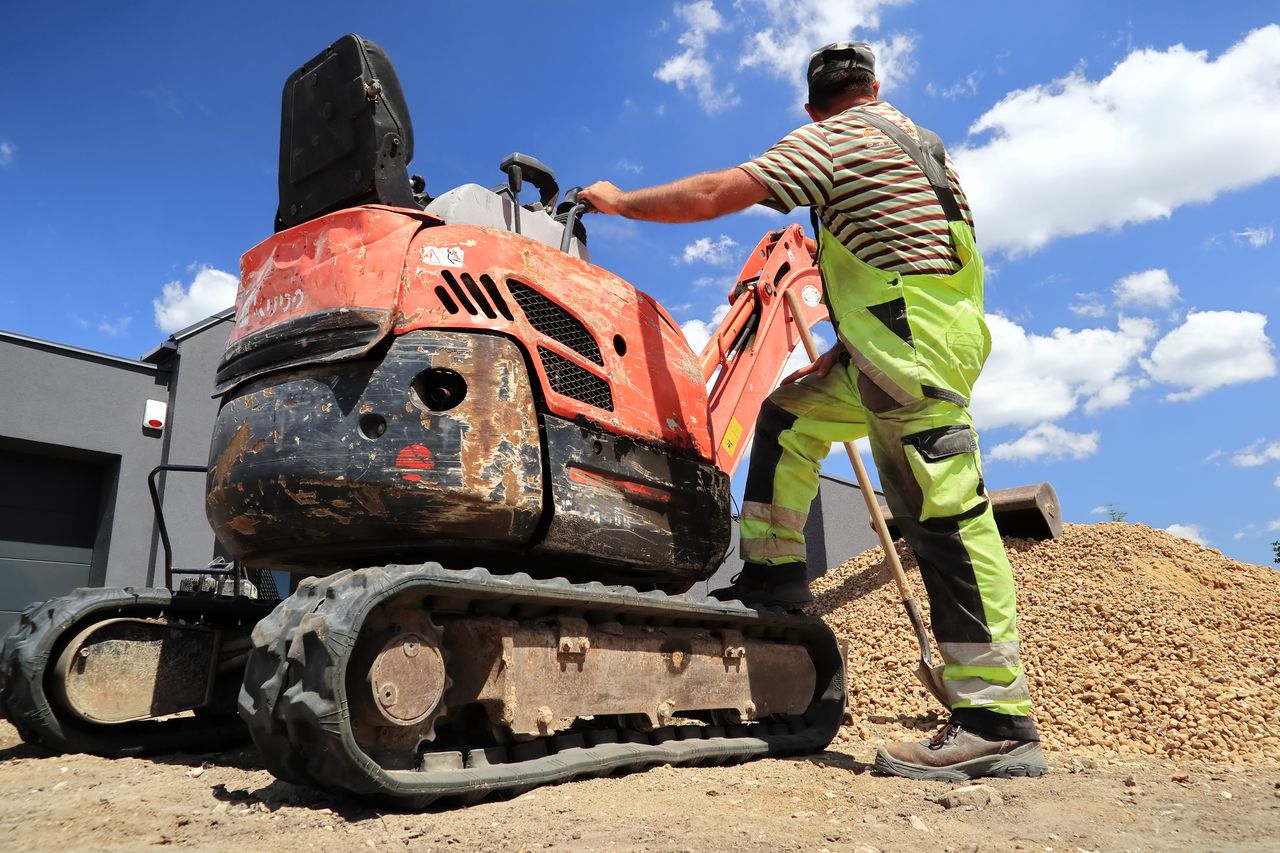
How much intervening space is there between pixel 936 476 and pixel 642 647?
123cm

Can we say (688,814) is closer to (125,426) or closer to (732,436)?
(732,436)

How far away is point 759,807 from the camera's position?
Result: 257cm

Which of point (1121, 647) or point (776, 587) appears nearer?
point (776, 587)

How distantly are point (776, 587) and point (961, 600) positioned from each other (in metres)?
0.86

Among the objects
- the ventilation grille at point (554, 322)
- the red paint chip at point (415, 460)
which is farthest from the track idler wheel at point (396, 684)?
the ventilation grille at point (554, 322)

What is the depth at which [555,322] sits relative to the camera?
131 inches

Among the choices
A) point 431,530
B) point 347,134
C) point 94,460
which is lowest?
point 431,530

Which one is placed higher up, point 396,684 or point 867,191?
point 867,191

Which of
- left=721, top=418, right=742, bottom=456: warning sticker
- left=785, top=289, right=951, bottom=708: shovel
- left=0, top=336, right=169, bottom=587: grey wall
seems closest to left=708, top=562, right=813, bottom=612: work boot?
left=721, top=418, right=742, bottom=456: warning sticker

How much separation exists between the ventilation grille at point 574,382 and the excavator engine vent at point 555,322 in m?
0.02

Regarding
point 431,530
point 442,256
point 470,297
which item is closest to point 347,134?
point 442,256

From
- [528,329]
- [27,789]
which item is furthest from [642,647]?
[27,789]

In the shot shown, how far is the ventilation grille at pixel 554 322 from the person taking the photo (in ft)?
10.7

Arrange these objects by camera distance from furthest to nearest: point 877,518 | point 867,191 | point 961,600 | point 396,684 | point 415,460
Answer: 1. point 877,518
2. point 867,191
3. point 961,600
4. point 415,460
5. point 396,684
